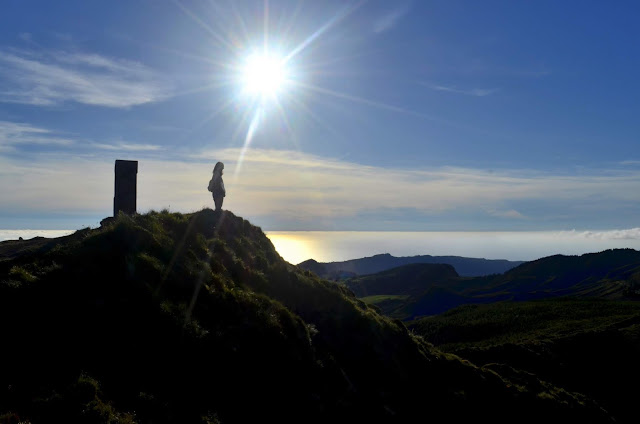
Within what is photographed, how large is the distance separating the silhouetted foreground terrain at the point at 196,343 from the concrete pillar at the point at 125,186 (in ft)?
13.5

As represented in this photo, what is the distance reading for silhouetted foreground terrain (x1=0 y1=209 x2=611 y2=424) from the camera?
11828 millimetres

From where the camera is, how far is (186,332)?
591 inches

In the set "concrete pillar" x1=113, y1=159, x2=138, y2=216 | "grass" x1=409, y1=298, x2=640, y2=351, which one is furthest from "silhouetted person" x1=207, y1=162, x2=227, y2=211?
"grass" x1=409, y1=298, x2=640, y2=351

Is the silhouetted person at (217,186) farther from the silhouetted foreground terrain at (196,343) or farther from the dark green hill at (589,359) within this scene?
the dark green hill at (589,359)

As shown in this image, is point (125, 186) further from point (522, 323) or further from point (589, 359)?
point (522, 323)

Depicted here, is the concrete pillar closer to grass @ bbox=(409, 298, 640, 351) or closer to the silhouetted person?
the silhouetted person

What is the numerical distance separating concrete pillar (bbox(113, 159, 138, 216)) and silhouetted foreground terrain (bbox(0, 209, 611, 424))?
4.12 metres

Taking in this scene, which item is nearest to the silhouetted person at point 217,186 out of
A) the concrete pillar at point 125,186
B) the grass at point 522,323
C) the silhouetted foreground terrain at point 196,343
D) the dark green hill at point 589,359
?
the silhouetted foreground terrain at point 196,343

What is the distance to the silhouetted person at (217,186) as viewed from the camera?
25359 mm

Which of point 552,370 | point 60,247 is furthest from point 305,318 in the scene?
point 552,370

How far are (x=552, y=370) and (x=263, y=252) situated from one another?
41.0 meters

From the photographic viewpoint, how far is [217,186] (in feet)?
83.4

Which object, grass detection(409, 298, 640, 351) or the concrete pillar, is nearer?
the concrete pillar

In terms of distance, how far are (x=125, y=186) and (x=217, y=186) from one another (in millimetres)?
5299
